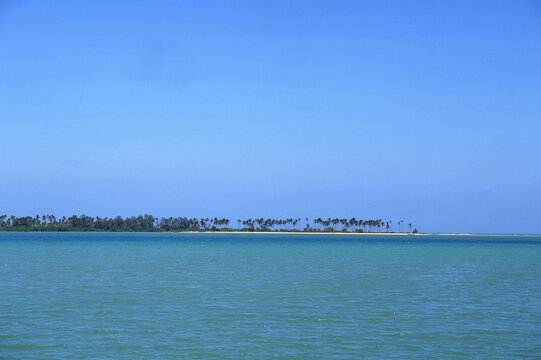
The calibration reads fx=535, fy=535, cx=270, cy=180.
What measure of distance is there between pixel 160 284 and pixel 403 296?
2229cm

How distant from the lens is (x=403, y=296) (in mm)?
42781

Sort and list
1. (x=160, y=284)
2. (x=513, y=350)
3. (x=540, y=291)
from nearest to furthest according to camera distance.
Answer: (x=513, y=350)
(x=540, y=291)
(x=160, y=284)

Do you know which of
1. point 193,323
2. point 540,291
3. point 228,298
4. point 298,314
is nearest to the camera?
point 193,323

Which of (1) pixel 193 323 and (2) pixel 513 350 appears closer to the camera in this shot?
(2) pixel 513 350

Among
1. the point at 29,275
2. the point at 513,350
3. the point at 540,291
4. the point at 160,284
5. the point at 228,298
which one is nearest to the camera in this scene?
the point at 513,350

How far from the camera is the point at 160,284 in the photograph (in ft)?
165

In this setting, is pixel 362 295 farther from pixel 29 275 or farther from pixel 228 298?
pixel 29 275

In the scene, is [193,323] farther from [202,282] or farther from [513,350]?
[202,282]

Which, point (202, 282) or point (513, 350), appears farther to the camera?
point (202, 282)

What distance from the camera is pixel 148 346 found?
25.8 m

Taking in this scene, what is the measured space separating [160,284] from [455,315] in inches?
1080

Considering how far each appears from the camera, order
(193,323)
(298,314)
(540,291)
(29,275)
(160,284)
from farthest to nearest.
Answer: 1. (29,275)
2. (160,284)
3. (540,291)
4. (298,314)
5. (193,323)

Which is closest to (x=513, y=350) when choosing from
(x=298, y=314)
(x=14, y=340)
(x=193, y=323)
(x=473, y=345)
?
(x=473, y=345)

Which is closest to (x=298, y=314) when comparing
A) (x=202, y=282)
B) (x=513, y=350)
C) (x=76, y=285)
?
(x=513, y=350)
